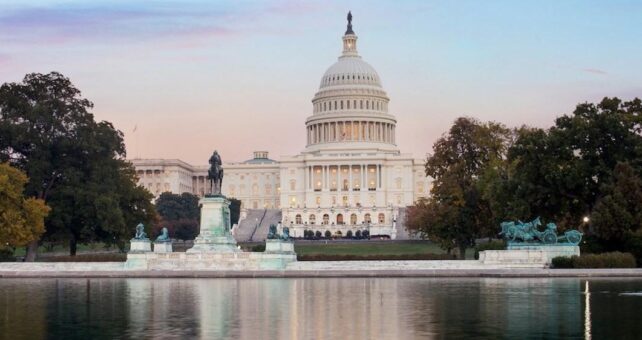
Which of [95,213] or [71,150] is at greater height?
[71,150]

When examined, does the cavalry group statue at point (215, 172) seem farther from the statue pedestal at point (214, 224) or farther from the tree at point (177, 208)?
the tree at point (177, 208)

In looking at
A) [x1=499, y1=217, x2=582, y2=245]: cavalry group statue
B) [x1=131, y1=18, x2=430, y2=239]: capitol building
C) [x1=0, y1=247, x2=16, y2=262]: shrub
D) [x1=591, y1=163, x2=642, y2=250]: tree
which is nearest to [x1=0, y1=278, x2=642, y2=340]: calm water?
[x1=499, y1=217, x2=582, y2=245]: cavalry group statue

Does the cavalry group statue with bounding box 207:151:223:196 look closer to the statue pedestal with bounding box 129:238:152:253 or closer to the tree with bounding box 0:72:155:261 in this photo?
the statue pedestal with bounding box 129:238:152:253

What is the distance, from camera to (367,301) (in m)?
Result: 29.3

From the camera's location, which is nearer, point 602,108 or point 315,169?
point 602,108

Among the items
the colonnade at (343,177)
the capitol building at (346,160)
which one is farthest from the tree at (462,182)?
the colonnade at (343,177)

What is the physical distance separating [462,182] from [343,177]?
11649 cm

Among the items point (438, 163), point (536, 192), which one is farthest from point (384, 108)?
point (536, 192)

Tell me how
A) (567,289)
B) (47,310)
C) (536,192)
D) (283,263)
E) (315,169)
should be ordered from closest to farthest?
(47,310) < (567,289) < (283,263) < (536,192) < (315,169)

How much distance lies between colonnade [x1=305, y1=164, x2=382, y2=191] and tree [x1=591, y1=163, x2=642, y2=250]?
129 meters

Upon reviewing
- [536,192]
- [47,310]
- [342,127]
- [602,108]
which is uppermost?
[342,127]

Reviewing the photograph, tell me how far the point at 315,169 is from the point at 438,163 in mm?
114669

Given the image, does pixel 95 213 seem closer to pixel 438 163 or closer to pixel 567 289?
pixel 438 163

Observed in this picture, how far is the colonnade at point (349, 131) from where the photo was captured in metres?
186
